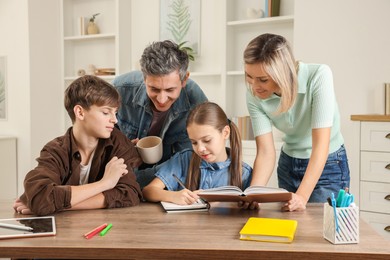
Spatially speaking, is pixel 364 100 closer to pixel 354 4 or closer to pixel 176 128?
pixel 354 4

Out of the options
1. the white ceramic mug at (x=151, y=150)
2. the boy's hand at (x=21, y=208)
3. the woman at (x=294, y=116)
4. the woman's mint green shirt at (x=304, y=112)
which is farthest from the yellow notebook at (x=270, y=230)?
the boy's hand at (x=21, y=208)

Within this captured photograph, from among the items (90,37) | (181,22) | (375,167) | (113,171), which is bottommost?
(375,167)

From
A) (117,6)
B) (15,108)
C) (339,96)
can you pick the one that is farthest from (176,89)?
(15,108)

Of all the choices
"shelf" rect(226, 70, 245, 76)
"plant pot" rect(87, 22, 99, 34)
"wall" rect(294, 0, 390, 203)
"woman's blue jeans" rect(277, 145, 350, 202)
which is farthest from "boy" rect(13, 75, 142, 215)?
"plant pot" rect(87, 22, 99, 34)

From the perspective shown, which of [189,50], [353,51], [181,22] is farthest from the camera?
Answer: [181,22]

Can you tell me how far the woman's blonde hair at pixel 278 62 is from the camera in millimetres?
1767

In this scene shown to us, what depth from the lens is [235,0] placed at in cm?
455

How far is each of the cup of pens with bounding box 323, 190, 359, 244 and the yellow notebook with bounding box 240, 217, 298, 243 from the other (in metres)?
0.10

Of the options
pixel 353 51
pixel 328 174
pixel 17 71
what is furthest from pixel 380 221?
pixel 17 71

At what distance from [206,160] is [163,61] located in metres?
0.44

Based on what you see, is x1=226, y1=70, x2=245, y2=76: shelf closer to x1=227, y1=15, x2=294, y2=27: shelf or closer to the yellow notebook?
x1=227, y1=15, x2=294, y2=27: shelf

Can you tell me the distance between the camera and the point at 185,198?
177 cm

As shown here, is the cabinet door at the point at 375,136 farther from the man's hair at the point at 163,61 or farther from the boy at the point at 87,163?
the boy at the point at 87,163

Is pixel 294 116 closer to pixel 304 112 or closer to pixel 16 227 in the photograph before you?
pixel 304 112
